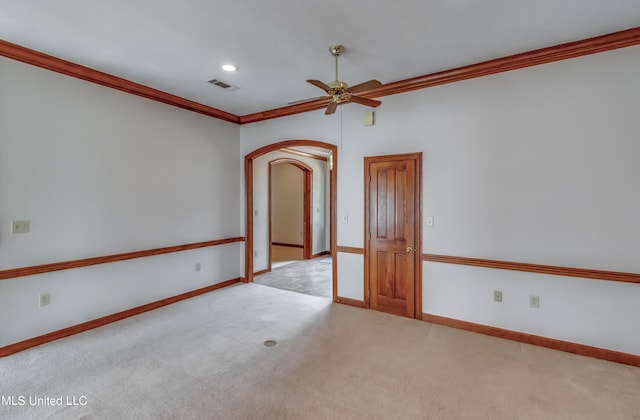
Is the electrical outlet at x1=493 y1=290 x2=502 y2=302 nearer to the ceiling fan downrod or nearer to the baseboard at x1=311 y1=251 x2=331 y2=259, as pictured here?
the ceiling fan downrod

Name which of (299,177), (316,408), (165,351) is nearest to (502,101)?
(316,408)

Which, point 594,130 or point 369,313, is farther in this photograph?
point 369,313

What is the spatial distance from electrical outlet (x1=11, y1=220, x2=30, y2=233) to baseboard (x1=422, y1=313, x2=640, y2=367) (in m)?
4.24

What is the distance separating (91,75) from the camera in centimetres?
334

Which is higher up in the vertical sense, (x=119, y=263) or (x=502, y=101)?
(x=502, y=101)

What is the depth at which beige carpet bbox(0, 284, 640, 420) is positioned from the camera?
7.03 ft

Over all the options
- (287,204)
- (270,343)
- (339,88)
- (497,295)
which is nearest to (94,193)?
(270,343)

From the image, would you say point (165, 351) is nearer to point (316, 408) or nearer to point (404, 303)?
point (316, 408)

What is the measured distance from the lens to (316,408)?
85.0 inches

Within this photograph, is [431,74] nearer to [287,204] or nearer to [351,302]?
[351,302]

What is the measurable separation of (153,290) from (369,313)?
2833 mm

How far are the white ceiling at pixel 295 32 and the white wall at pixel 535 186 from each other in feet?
1.28

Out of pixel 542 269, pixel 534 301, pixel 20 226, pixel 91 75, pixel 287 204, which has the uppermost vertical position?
pixel 91 75

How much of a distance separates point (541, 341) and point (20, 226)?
5.13m
